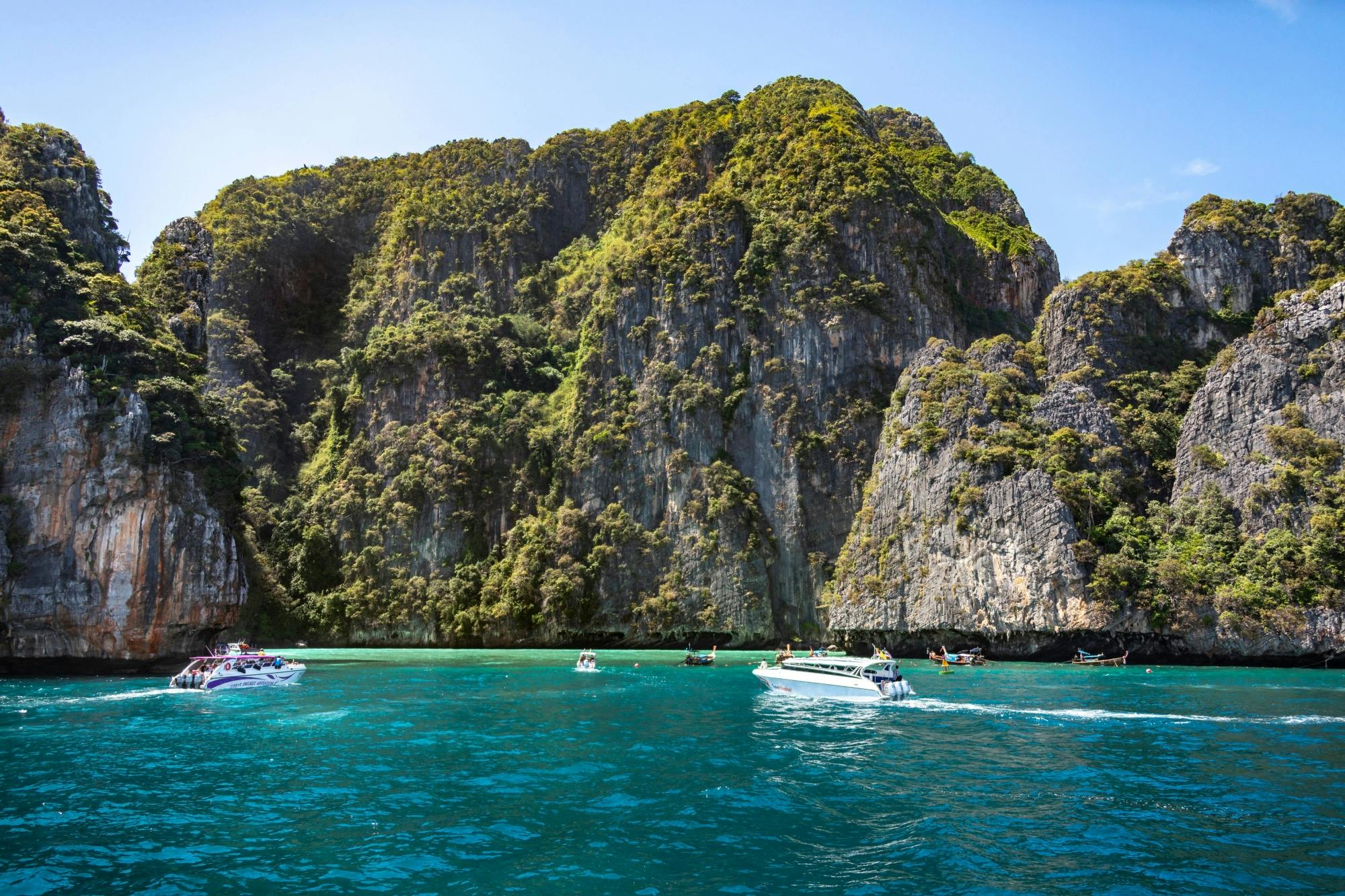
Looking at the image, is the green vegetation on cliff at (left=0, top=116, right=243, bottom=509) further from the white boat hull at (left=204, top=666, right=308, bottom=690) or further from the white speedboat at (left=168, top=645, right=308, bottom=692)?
the white boat hull at (left=204, top=666, right=308, bottom=690)

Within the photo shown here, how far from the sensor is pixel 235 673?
45688 mm

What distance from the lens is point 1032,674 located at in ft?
172

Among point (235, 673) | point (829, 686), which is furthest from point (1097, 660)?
point (235, 673)

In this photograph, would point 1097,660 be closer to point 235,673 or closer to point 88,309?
point 235,673

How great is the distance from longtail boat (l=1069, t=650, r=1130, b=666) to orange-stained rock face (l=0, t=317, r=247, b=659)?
5840 centimetres

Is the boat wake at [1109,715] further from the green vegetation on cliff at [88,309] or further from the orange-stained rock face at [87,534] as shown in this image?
the green vegetation on cliff at [88,309]

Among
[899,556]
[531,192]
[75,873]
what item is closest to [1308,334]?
[899,556]

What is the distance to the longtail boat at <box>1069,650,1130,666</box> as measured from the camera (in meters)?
59.1

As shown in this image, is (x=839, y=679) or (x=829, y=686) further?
(x=829, y=686)

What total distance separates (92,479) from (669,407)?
5454 cm

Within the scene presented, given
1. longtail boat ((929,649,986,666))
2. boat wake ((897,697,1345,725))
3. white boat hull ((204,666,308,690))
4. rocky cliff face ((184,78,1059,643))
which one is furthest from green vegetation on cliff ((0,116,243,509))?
longtail boat ((929,649,986,666))

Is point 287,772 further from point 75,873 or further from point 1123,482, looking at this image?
point 1123,482

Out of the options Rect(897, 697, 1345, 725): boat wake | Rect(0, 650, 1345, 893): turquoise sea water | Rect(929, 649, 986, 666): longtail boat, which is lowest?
Rect(929, 649, 986, 666): longtail boat

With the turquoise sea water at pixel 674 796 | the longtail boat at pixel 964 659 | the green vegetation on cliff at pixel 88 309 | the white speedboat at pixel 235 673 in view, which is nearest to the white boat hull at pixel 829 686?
the turquoise sea water at pixel 674 796
